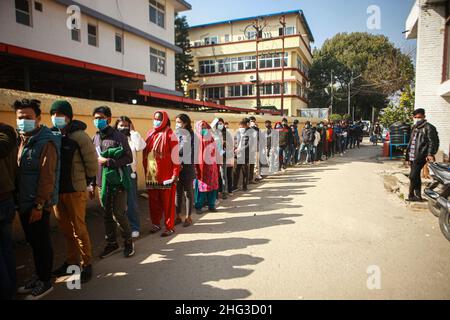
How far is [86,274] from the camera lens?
3441mm

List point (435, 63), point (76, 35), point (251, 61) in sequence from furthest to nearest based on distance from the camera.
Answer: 1. point (251, 61)
2. point (76, 35)
3. point (435, 63)

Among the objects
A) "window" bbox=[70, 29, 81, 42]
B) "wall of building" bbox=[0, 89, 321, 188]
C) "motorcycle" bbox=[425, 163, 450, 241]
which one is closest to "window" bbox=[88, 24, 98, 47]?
"window" bbox=[70, 29, 81, 42]

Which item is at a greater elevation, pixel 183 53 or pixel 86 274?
pixel 183 53

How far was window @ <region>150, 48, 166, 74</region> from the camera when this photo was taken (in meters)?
20.9

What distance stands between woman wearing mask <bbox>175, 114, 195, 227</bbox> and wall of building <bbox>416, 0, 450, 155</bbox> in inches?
388

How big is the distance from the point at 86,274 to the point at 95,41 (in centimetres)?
1585

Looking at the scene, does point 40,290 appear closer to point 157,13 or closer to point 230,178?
point 230,178

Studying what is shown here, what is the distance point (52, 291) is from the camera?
323 centimetres

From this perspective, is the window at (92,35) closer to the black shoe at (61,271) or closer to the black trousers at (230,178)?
the black trousers at (230,178)

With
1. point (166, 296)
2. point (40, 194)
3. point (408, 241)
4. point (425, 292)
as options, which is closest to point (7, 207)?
point (40, 194)

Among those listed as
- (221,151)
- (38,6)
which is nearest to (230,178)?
(221,151)

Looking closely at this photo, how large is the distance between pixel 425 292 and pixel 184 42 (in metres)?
39.1

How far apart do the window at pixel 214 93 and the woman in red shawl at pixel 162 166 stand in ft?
128

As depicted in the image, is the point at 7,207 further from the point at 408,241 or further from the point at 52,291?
the point at 408,241
